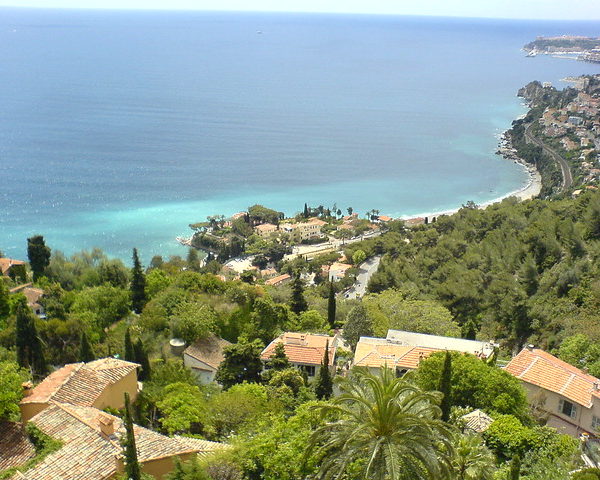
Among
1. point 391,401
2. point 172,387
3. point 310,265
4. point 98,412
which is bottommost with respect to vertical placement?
point 310,265

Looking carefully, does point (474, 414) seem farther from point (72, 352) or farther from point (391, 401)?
point (72, 352)

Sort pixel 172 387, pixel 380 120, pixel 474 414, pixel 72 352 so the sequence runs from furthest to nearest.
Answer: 1. pixel 380 120
2. pixel 72 352
3. pixel 172 387
4. pixel 474 414

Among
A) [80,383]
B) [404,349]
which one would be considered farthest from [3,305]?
[404,349]

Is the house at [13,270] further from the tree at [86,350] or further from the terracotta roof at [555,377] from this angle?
the terracotta roof at [555,377]

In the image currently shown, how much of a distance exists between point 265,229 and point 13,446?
175ft

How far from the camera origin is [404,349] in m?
21.3

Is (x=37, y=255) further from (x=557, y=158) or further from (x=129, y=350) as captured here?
(x=557, y=158)

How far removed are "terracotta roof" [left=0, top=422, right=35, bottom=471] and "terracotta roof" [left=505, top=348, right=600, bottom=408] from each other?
13.8m

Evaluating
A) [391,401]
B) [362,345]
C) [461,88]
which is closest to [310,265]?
[362,345]

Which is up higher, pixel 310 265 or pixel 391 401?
pixel 391 401

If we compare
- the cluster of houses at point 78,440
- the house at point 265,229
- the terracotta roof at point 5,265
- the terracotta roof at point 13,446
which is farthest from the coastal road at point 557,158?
the terracotta roof at point 13,446

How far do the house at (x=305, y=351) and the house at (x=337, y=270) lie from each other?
27475mm

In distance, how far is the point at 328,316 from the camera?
91.5 ft

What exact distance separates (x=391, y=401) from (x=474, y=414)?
23.2 ft
